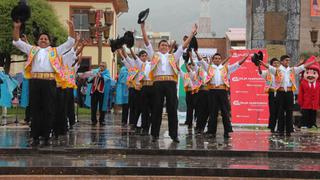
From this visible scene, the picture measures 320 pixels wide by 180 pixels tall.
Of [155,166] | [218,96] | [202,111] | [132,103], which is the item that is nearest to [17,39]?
[155,166]

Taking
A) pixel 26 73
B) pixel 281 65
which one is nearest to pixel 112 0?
pixel 281 65

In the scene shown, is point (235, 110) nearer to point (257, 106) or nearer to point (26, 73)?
point (257, 106)

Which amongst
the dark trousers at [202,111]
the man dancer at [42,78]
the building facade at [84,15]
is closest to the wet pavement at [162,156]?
the man dancer at [42,78]

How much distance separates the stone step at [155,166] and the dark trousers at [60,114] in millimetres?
2432

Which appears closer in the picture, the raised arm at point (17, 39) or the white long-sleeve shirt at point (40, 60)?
the raised arm at point (17, 39)

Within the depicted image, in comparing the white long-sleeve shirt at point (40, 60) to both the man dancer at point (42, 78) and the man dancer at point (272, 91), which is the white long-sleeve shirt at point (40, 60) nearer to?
the man dancer at point (42, 78)

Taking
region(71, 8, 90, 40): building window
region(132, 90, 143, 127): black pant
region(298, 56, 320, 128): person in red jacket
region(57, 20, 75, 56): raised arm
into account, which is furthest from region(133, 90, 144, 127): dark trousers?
region(71, 8, 90, 40): building window

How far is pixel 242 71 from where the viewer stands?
56.1 ft

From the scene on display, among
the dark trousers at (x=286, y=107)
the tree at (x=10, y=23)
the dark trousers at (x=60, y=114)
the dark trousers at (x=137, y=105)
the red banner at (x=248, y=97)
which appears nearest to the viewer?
the dark trousers at (x=60, y=114)

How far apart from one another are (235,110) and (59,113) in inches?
253

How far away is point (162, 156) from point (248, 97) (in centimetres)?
773

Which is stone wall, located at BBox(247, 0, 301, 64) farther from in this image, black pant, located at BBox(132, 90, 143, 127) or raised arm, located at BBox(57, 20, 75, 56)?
raised arm, located at BBox(57, 20, 75, 56)

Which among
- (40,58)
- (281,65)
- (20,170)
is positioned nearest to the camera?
(20,170)

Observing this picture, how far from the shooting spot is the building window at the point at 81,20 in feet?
133
